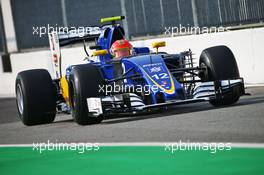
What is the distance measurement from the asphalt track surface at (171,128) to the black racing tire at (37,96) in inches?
8.2

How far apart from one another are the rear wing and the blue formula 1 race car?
1.63 ft

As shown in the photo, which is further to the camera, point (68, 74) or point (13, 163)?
point (68, 74)

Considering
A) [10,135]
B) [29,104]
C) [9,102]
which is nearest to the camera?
[10,135]

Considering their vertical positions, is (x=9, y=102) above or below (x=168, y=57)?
below

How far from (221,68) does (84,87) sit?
7.10 feet

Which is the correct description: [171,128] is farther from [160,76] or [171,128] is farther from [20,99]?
[20,99]

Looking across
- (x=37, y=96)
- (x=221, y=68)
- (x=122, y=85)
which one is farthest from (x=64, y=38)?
(x=221, y=68)

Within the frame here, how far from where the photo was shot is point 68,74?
1306cm

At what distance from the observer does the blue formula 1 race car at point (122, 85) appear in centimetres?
1164

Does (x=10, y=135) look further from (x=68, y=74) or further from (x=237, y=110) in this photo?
(x=237, y=110)

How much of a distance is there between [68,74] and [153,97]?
6.23 feet

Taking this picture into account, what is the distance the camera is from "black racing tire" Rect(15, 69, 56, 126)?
13.0m

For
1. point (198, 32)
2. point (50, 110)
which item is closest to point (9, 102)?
point (198, 32)

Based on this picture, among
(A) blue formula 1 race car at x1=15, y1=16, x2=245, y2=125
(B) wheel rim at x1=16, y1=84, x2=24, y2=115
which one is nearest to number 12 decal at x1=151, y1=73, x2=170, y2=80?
(A) blue formula 1 race car at x1=15, y1=16, x2=245, y2=125
